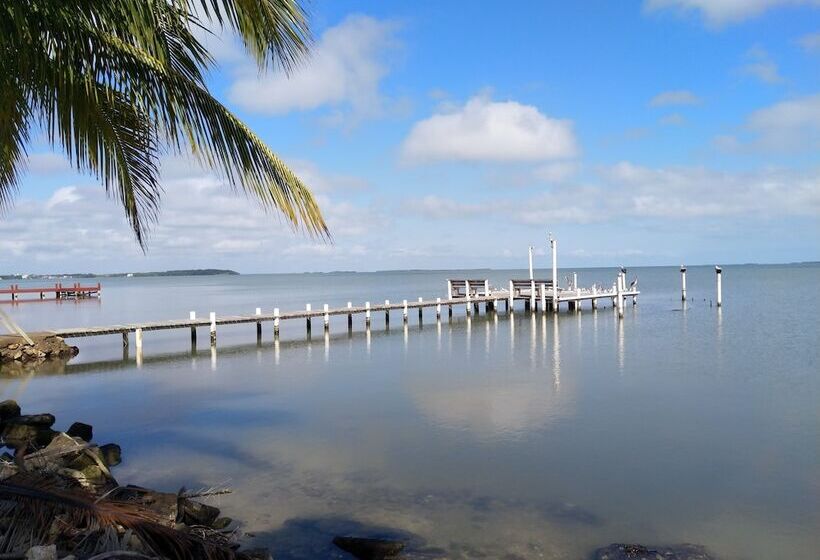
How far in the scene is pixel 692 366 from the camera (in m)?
24.3

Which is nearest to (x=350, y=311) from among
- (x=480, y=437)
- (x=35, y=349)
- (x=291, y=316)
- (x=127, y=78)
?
(x=291, y=316)

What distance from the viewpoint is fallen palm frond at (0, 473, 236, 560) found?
3713 millimetres

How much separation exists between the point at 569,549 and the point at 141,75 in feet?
24.9

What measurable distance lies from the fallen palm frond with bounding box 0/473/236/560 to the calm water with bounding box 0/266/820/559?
4.81m

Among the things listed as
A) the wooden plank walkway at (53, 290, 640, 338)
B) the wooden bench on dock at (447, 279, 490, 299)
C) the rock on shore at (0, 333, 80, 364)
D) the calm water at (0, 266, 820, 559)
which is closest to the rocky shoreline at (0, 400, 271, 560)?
the calm water at (0, 266, 820, 559)

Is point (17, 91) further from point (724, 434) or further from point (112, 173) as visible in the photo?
point (724, 434)

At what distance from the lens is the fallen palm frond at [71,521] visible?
371 cm

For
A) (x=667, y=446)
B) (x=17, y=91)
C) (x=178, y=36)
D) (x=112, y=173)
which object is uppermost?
(x=178, y=36)

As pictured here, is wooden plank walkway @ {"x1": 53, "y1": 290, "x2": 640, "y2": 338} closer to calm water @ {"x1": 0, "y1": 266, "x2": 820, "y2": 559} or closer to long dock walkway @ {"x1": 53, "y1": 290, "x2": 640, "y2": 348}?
long dock walkway @ {"x1": 53, "y1": 290, "x2": 640, "y2": 348}

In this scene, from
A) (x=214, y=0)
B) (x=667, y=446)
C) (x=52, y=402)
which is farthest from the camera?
(x=52, y=402)

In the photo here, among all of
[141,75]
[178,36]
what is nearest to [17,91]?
[141,75]

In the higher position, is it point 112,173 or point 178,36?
point 178,36

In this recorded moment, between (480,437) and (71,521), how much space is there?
36.5ft

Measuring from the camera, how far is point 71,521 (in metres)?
3.95
